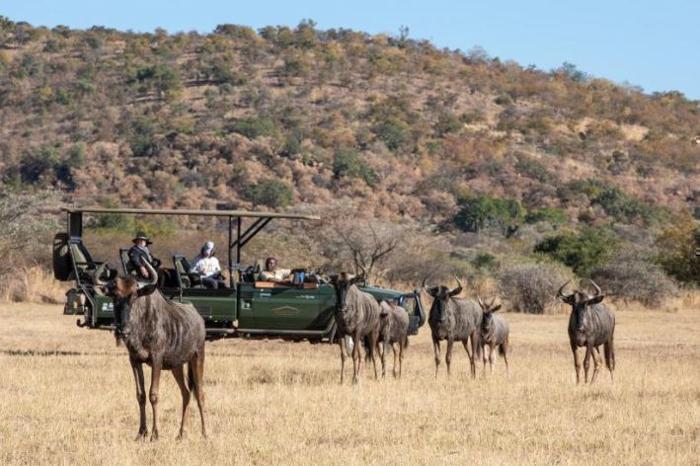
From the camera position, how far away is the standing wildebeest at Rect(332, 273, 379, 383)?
20.4 meters

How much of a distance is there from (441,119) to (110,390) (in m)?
74.3

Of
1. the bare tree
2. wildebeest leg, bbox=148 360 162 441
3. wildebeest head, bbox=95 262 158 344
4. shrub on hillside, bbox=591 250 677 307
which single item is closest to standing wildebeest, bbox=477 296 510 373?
wildebeest leg, bbox=148 360 162 441

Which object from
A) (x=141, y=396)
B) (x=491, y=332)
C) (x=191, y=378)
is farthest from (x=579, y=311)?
(x=141, y=396)

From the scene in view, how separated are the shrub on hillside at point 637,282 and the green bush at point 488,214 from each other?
80.4ft

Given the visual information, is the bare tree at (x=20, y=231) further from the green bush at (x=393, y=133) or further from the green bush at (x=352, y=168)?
the green bush at (x=393, y=133)

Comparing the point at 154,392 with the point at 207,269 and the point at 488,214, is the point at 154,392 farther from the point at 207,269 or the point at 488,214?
the point at 488,214

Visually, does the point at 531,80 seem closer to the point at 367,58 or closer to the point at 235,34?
the point at 367,58

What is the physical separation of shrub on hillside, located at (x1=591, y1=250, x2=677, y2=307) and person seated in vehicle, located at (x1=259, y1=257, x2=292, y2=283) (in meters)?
23.3

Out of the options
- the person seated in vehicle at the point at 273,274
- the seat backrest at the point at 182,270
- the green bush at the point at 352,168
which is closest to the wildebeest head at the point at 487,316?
the person seated in vehicle at the point at 273,274

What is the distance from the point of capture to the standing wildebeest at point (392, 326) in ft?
73.5

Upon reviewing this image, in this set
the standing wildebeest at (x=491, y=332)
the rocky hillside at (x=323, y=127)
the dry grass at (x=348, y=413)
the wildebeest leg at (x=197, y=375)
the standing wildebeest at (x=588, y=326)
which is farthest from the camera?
the rocky hillside at (x=323, y=127)

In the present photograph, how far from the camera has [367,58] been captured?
4065 inches

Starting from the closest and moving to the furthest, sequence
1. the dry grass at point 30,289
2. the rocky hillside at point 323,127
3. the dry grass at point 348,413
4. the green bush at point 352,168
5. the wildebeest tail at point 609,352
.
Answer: the dry grass at point 348,413 → the wildebeest tail at point 609,352 → the dry grass at point 30,289 → the rocky hillside at point 323,127 → the green bush at point 352,168

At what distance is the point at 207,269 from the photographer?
23266mm
